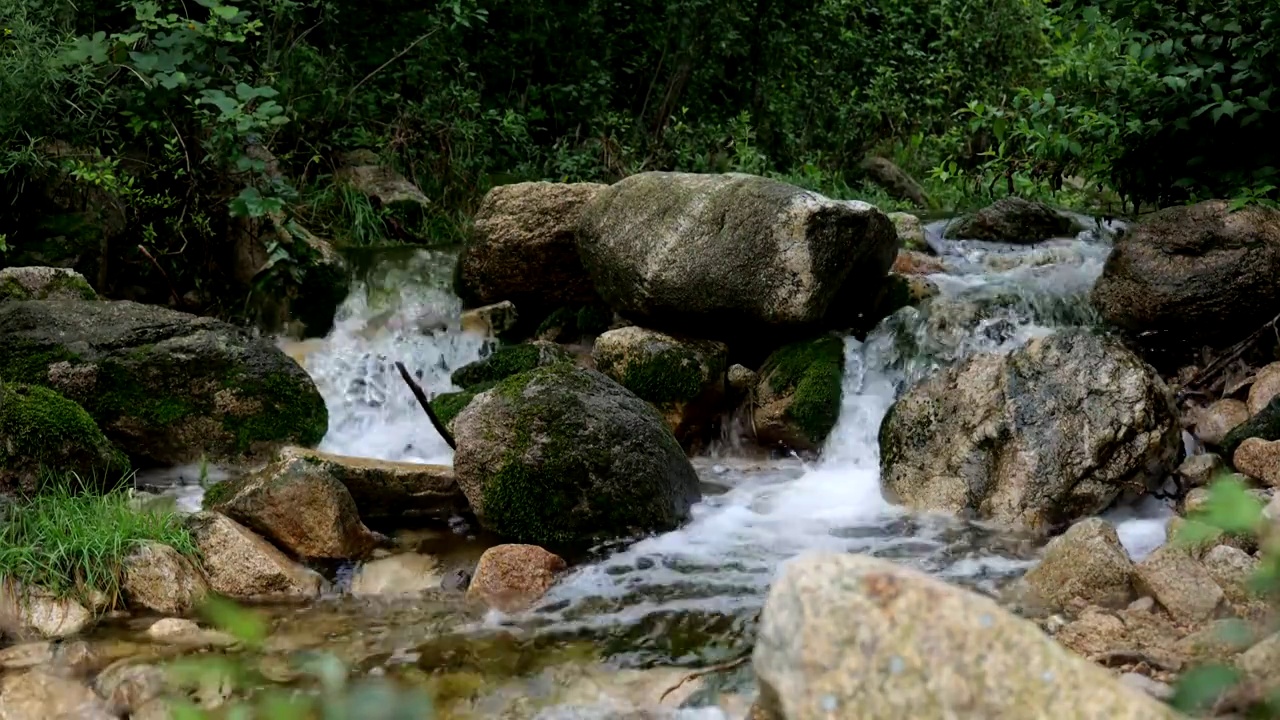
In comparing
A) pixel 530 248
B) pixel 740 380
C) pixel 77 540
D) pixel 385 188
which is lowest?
pixel 77 540

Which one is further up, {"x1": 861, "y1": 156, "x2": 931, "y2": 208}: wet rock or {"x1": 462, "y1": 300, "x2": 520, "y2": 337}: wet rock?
{"x1": 861, "y1": 156, "x2": 931, "y2": 208}: wet rock

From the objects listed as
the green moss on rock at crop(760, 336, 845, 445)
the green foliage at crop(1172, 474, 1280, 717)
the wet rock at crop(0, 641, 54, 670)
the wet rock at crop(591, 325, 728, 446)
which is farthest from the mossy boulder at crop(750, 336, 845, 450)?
the green foliage at crop(1172, 474, 1280, 717)

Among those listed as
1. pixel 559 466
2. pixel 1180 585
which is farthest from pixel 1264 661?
pixel 559 466

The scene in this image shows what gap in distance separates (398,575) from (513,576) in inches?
24.6

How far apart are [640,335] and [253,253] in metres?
3.45

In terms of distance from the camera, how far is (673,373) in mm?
6898

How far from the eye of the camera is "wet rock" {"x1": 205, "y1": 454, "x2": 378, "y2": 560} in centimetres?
489

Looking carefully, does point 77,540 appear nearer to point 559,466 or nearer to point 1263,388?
point 559,466

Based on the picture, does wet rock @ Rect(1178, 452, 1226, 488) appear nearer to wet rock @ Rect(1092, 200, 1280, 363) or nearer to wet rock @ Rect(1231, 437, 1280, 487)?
wet rock @ Rect(1231, 437, 1280, 487)

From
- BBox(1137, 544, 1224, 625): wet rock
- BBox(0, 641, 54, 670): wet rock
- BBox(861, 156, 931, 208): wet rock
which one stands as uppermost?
BBox(861, 156, 931, 208): wet rock

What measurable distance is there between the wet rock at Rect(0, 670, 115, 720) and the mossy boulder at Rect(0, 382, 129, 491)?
5.01 feet

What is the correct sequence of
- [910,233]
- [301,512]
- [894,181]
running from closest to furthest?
[301,512] < [910,233] < [894,181]

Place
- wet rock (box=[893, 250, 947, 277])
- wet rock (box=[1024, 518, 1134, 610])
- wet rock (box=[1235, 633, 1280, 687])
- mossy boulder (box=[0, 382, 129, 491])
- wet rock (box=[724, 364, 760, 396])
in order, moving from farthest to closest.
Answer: wet rock (box=[893, 250, 947, 277]) < wet rock (box=[724, 364, 760, 396]) < mossy boulder (box=[0, 382, 129, 491]) < wet rock (box=[1024, 518, 1134, 610]) < wet rock (box=[1235, 633, 1280, 687])

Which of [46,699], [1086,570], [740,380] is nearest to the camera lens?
[46,699]
